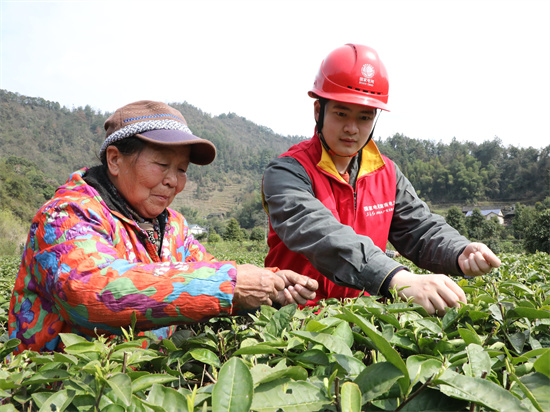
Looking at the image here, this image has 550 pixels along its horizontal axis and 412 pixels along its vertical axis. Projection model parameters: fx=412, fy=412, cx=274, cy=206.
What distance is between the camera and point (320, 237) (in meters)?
1.82

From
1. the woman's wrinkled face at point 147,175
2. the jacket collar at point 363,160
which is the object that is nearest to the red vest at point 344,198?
the jacket collar at point 363,160

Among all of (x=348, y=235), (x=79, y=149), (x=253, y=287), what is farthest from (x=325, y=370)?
(x=79, y=149)

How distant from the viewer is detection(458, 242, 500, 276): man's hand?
1.82 m

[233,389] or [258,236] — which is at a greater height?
[233,389]

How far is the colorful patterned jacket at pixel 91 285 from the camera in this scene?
1.27 metres

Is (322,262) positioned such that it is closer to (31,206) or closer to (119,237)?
(119,237)

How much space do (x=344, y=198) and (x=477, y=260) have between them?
78cm

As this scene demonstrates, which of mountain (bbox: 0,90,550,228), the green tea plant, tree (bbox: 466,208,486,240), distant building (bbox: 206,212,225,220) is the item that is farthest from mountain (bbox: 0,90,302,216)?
the green tea plant

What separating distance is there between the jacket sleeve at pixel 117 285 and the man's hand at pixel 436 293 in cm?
63

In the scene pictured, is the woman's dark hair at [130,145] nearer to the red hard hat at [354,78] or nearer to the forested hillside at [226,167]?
the red hard hat at [354,78]

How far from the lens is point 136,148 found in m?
1.81

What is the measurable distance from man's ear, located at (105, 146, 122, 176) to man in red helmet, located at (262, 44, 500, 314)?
75 centimetres

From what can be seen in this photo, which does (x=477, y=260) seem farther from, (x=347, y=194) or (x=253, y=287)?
(x=253, y=287)

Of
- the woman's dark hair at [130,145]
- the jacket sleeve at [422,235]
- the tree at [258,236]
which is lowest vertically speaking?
the tree at [258,236]
